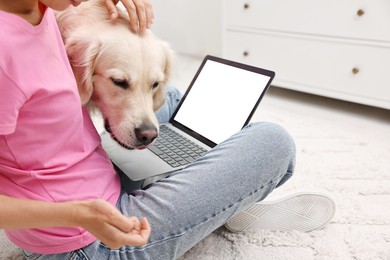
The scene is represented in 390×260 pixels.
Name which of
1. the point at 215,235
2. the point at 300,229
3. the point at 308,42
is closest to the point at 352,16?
the point at 308,42

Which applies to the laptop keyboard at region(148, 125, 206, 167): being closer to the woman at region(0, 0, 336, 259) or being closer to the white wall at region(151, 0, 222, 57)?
the woman at region(0, 0, 336, 259)

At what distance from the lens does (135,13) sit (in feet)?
3.18

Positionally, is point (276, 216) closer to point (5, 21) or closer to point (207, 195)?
point (207, 195)

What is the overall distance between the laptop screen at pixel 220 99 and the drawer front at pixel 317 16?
1.03m

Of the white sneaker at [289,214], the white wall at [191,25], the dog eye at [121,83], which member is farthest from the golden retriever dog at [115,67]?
the white wall at [191,25]

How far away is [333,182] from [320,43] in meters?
0.99

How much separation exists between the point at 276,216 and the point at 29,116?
782 mm

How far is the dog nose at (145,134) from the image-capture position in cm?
98

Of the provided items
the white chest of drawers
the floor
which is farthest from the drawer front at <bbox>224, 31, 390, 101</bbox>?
the floor

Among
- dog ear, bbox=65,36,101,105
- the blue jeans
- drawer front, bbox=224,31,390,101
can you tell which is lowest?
drawer front, bbox=224,31,390,101

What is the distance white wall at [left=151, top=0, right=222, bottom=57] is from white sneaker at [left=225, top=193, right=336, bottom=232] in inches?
90.8

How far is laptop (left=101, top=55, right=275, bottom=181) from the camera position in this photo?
3.60ft

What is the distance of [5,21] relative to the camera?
60 cm

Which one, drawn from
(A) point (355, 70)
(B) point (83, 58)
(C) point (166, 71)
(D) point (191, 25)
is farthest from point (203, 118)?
(D) point (191, 25)
